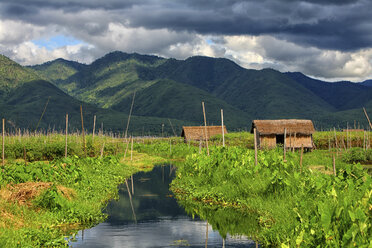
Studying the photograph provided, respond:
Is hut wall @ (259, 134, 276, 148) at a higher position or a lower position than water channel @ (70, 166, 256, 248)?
higher

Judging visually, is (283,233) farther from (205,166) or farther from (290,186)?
(205,166)

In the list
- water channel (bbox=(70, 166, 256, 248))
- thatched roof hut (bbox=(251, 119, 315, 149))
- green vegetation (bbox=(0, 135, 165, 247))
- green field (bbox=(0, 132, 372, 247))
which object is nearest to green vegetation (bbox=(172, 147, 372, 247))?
green field (bbox=(0, 132, 372, 247))

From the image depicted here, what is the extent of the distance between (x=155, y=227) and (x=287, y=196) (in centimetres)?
547

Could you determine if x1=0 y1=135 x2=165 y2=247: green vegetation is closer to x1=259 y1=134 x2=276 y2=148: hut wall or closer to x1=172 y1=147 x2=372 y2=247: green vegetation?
x1=172 y1=147 x2=372 y2=247: green vegetation

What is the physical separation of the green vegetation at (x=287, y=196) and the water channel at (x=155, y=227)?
109 cm

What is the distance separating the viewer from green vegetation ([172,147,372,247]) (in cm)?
1055

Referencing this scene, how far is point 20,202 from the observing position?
17.0 metres

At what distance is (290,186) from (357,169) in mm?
3148

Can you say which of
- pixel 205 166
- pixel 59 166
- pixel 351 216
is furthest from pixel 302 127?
pixel 351 216

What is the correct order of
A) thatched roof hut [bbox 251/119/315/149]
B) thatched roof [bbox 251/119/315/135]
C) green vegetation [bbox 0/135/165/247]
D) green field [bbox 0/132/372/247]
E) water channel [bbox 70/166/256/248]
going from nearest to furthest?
green field [bbox 0/132/372/247], green vegetation [bbox 0/135/165/247], water channel [bbox 70/166/256/248], thatched roof hut [bbox 251/119/315/149], thatched roof [bbox 251/119/315/135]

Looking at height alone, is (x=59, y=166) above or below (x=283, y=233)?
Answer: above

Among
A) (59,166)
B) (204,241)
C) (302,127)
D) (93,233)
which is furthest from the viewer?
(302,127)

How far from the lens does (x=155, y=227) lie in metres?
18.2

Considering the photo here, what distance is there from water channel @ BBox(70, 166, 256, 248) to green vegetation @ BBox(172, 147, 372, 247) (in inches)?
42.9
